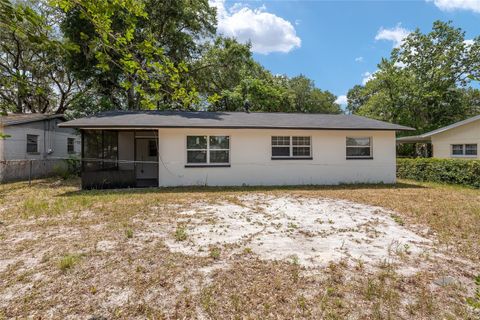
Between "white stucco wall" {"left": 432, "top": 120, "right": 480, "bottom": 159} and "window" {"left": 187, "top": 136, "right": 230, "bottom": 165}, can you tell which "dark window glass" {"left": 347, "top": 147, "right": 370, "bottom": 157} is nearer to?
"window" {"left": 187, "top": 136, "right": 230, "bottom": 165}

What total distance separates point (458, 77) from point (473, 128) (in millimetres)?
11560

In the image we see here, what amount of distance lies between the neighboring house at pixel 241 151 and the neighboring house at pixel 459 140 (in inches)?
233

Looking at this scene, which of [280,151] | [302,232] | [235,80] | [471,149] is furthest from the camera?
[235,80]

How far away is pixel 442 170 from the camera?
1202 centimetres

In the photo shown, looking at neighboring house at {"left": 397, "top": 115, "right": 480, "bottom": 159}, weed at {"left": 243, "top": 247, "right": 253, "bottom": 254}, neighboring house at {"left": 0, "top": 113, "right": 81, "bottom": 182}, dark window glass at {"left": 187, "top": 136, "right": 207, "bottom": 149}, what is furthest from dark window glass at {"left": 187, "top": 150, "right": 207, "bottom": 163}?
neighboring house at {"left": 397, "top": 115, "right": 480, "bottom": 159}

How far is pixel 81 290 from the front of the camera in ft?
10.0

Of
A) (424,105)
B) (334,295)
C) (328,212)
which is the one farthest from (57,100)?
(424,105)

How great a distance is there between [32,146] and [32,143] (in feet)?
0.56

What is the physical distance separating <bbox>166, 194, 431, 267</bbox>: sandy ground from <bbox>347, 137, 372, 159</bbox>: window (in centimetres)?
508

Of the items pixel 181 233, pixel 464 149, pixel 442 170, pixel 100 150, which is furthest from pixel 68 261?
pixel 464 149

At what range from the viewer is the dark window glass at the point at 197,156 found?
35.7ft

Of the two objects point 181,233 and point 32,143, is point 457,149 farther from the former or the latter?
point 32,143

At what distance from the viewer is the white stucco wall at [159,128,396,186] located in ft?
35.1

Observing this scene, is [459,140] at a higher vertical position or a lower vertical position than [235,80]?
lower
